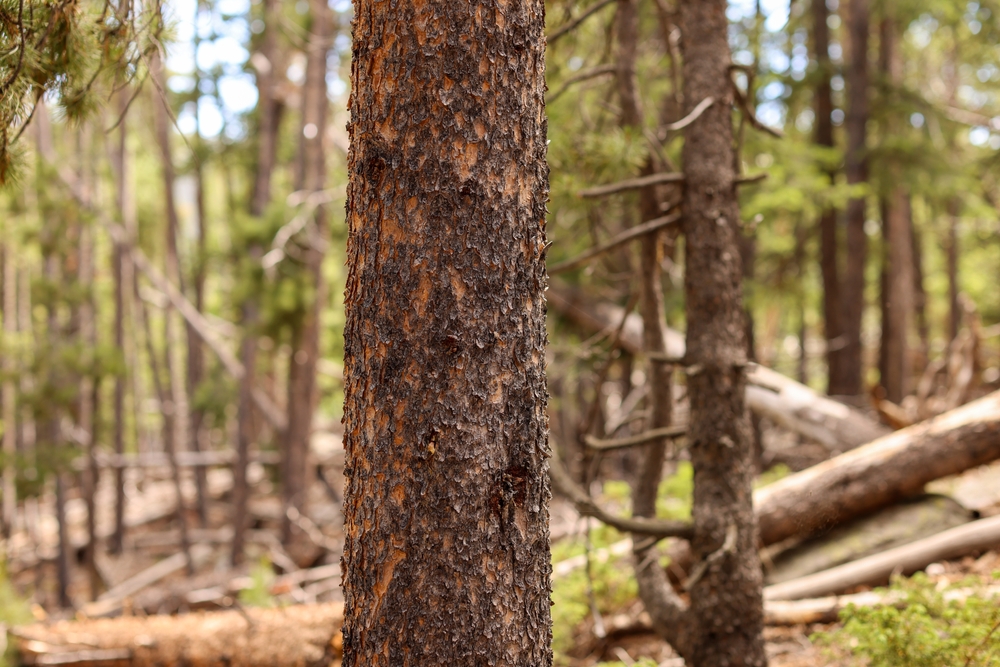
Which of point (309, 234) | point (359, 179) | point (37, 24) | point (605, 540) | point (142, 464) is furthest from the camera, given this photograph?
point (142, 464)

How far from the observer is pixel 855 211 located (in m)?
11.1

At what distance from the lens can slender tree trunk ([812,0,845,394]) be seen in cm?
1108

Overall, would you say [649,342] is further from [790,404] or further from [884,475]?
[790,404]

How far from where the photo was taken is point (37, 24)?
283 centimetres


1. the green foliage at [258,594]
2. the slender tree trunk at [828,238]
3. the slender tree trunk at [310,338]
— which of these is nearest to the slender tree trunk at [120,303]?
the slender tree trunk at [310,338]

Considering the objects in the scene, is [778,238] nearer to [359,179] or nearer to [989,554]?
[989,554]

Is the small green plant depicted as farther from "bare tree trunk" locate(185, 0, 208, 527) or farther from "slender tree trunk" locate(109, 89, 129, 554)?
"slender tree trunk" locate(109, 89, 129, 554)

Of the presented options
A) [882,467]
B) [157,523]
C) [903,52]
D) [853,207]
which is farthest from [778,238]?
[157,523]

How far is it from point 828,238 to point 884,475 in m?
6.67

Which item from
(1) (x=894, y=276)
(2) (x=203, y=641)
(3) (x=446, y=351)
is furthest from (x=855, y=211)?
(3) (x=446, y=351)

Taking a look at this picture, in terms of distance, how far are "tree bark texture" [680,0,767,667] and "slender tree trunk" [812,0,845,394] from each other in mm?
8354

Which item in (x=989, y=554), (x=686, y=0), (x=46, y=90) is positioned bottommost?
(x=989, y=554)

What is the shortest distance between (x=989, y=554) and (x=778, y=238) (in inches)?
390

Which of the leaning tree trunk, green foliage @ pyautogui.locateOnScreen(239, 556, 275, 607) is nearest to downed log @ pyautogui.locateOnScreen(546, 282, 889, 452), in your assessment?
green foliage @ pyautogui.locateOnScreen(239, 556, 275, 607)
